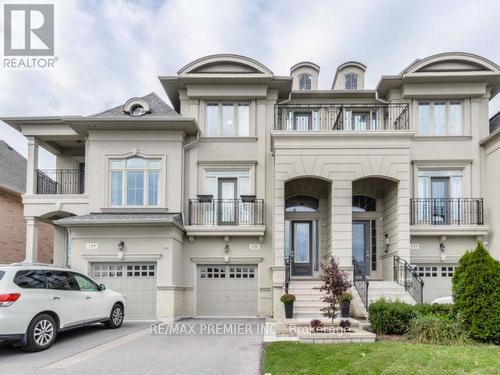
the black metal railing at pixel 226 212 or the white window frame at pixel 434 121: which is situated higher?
the white window frame at pixel 434 121

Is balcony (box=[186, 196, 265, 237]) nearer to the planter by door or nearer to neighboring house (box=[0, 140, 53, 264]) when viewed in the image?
the planter by door

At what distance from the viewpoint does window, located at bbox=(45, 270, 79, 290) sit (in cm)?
855

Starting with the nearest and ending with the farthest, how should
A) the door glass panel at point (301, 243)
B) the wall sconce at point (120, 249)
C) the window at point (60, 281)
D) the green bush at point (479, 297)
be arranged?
the green bush at point (479, 297) < the window at point (60, 281) < the wall sconce at point (120, 249) < the door glass panel at point (301, 243)

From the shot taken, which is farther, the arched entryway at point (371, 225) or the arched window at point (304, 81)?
the arched window at point (304, 81)

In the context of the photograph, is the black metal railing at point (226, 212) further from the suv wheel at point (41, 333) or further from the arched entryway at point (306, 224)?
the suv wheel at point (41, 333)

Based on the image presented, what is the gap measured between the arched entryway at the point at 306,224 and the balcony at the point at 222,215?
1.35 metres

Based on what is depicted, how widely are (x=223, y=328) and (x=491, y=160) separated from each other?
408 inches

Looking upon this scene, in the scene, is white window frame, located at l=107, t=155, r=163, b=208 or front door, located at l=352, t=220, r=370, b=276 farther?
front door, located at l=352, t=220, r=370, b=276

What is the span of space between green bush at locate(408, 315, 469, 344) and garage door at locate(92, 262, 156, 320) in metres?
7.76

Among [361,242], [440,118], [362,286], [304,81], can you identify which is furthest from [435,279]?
[304,81]

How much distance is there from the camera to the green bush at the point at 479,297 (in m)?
7.96

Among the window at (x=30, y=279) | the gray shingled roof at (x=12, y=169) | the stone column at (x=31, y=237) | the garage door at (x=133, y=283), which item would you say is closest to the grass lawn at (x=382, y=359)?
the window at (x=30, y=279)

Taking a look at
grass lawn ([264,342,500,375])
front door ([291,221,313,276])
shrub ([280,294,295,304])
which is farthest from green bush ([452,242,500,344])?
front door ([291,221,313,276])

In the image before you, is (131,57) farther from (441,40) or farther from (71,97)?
(441,40)
